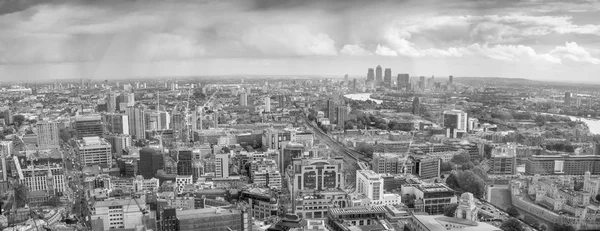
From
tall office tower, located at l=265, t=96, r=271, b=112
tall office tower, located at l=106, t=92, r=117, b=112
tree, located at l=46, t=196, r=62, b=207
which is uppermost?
tall office tower, located at l=106, t=92, r=117, b=112

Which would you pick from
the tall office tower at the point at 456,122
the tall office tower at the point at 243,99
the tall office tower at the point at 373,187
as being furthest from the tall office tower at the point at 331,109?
the tall office tower at the point at 373,187

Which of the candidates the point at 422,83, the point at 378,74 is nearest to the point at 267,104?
the point at 378,74

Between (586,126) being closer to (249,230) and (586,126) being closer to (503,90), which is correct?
(503,90)

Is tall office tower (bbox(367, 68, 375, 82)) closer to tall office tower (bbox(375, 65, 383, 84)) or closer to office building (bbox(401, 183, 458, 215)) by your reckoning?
tall office tower (bbox(375, 65, 383, 84))

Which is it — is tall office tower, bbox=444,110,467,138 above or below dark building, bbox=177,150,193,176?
above

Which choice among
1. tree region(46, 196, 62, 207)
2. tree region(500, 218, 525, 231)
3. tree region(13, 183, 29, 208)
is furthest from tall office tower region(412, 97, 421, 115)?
tree region(13, 183, 29, 208)

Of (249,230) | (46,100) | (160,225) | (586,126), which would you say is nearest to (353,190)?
(249,230)

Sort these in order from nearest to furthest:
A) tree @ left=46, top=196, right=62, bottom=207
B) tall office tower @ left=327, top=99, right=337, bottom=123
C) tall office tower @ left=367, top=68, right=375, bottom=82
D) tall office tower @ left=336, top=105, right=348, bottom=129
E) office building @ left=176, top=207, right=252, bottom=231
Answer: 1. office building @ left=176, top=207, right=252, bottom=231
2. tree @ left=46, top=196, right=62, bottom=207
3. tall office tower @ left=367, top=68, right=375, bottom=82
4. tall office tower @ left=336, top=105, right=348, bottom=129
5. tall office tower @ left=327, top=99, right=337, bottom=123
